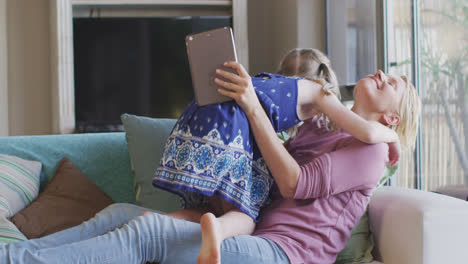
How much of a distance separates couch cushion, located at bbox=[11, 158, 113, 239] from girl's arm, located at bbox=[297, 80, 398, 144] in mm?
784

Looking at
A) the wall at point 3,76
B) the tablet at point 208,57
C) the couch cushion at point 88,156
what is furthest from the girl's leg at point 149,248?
the wall at point 3,76

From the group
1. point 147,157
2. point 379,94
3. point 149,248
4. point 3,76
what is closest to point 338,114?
point 379,94

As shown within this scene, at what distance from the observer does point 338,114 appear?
1227mm

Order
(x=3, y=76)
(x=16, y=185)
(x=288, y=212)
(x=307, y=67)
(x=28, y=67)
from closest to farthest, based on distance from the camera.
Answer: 1. (x=288, y=212)
2. (x=16, y=185)
3. (x=307, y=67)
4. (x=3, y=76)
5. (x=28, y=67)

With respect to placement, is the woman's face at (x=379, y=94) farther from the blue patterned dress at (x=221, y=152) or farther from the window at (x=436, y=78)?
the window at (x=436, y=78)

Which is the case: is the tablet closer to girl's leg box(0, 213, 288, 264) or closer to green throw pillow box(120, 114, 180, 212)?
girl's leg box(0, 213, 288, 264)

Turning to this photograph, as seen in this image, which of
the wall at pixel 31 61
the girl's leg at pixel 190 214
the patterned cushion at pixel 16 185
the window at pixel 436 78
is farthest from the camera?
the wall at pixel 31 61

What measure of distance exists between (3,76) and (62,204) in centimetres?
256

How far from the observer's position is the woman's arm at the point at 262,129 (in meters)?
1.16

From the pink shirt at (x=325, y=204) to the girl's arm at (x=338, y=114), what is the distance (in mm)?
43

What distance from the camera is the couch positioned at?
119cm

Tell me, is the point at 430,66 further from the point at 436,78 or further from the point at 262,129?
the point at 262,129

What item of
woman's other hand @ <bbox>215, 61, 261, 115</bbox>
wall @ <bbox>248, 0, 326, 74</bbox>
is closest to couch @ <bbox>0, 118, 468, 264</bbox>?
woman's other hand @ <bbox>215, 61, 261, 115</bbox>

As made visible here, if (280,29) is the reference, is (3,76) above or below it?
below
